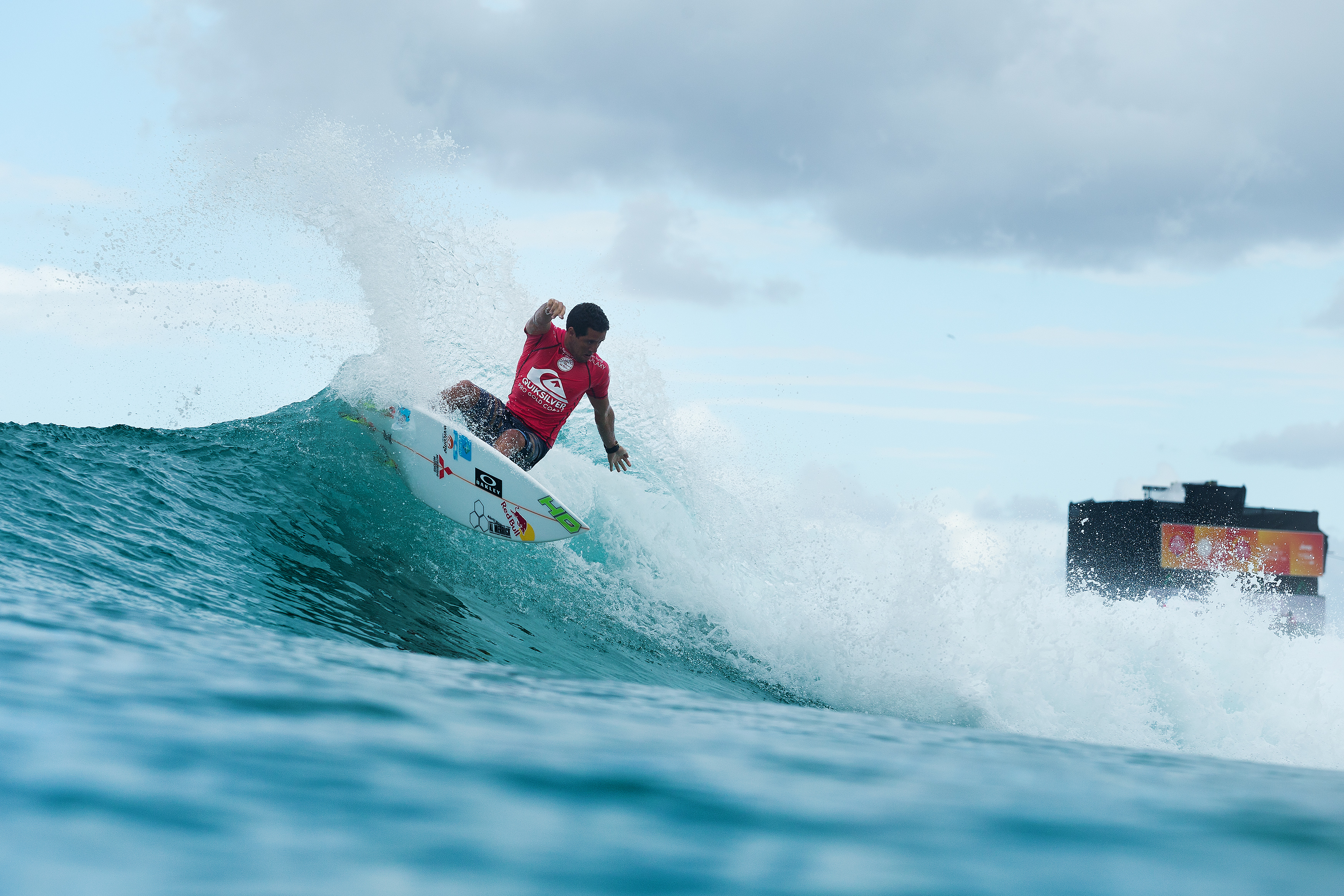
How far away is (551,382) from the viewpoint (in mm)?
6617

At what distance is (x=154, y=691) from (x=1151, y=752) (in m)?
2.81

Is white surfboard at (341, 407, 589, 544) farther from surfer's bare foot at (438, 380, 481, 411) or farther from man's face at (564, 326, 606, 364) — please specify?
man's face at (564, 326, 606, 364)

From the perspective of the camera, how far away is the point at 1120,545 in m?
33.2

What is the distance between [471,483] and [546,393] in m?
0.90

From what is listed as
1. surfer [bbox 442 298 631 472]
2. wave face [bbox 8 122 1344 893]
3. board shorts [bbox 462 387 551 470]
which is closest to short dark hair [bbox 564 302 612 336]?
surfer [bbox 442 298 631 472]

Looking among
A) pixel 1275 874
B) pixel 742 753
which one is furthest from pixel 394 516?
pixel 1275 874

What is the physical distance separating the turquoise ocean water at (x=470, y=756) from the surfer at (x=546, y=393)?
1187mm

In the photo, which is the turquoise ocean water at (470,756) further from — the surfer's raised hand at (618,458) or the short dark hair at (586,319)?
the short dark hair at (586,319)

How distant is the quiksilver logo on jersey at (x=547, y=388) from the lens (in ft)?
21.7

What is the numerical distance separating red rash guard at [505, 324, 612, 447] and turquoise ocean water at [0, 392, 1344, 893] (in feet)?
4.49

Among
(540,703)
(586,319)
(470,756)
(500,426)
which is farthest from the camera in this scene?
(500,426)

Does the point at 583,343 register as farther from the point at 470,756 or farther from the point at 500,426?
the point at 470,756

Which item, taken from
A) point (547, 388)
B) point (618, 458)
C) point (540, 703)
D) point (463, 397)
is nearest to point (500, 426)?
point (463, 397)

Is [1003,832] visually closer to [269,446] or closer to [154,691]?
[154,691]
